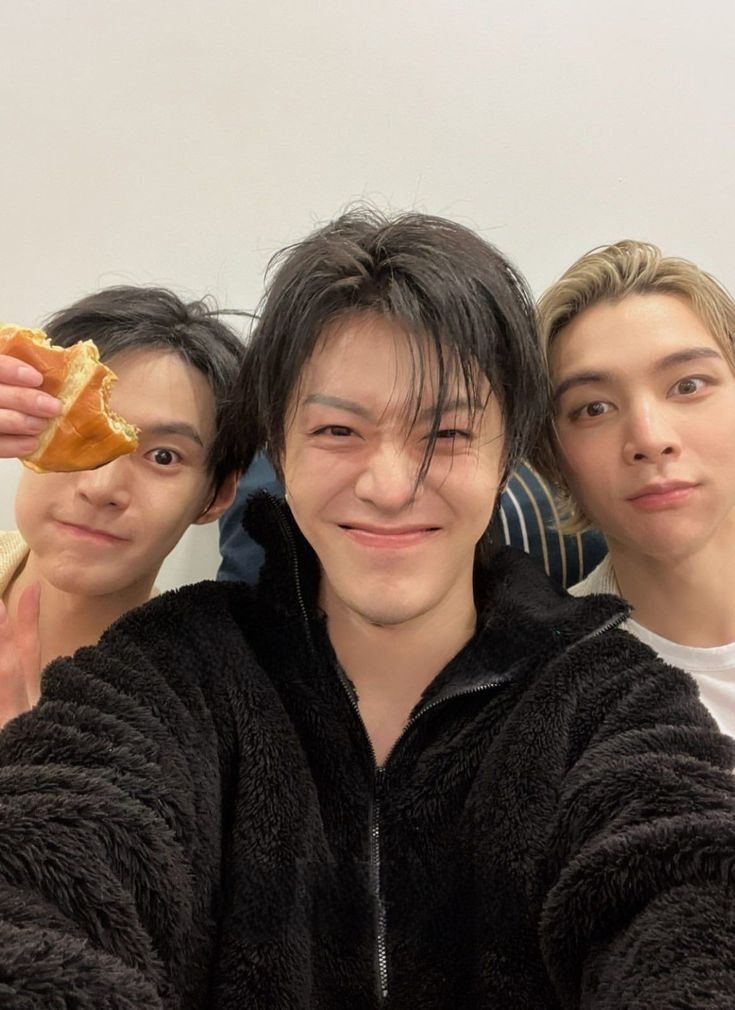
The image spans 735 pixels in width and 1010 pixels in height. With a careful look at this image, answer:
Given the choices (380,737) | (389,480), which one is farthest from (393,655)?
(389,480)

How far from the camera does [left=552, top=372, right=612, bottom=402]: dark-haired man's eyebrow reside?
3.54 ft

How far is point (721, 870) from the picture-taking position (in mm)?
591

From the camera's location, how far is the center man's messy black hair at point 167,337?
111 centimetres

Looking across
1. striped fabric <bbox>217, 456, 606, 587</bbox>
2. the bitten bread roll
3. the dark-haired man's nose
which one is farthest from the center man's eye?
the bitten bread roll

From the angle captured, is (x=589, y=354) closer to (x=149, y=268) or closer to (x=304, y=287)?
(x=304, y=287)

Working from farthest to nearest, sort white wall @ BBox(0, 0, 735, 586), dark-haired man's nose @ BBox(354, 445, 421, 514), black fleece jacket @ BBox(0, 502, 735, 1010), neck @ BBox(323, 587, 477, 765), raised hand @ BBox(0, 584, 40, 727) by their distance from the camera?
white wall @ BBox(0, 0, 735, 586) → raised hand @ BBox(0, 584, 40, 727) → neck @ BBox(323, 587, 477, 765) → dark-haired man's nose @ BBox(354, 445, 421, 514) → black fleece jacket @ BBox(0, 502, 735, 1010)

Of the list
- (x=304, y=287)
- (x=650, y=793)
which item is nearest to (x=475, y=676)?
(x=650, y=793)

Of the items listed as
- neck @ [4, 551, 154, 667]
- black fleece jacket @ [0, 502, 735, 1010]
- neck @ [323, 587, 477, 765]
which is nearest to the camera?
black fleece jacket @ [0, 502, 735, 1010]

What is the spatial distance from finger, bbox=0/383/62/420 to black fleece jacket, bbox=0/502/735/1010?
10.2 inches

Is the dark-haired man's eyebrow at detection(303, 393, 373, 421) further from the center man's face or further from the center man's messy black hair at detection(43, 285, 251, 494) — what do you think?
the center man's messy black hair at detection(43, 285, 251, 494)

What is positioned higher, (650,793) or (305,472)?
(305,472)

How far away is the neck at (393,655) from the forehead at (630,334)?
436mm

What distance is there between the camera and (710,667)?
120cm

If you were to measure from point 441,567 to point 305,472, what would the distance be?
191 millimetres
